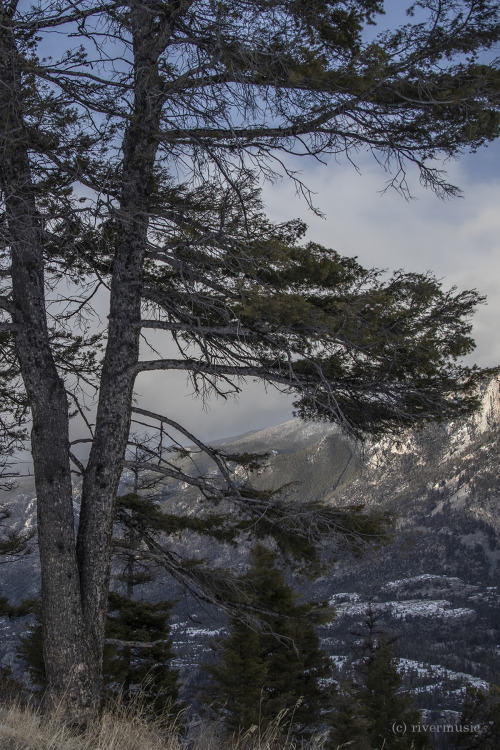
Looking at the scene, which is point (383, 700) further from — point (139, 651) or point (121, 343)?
point (121, 343)

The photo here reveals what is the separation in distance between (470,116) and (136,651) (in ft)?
61.7

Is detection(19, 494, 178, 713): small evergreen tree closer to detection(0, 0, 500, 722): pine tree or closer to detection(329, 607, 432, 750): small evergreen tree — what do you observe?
detection(329, 607, 432, 750): small evergreen tree

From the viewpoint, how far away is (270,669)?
20.1m

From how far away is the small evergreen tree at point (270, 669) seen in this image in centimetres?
1631

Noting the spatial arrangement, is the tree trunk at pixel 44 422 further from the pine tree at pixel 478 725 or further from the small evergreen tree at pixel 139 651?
the pine tree at pixel 478 725

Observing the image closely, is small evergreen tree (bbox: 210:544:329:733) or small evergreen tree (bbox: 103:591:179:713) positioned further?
small evergreen tree (bbox: 103:591:179:713)

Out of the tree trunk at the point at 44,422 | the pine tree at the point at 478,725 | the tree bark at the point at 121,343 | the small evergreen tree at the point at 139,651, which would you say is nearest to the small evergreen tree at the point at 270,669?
the small evergreen tree at the point at 139,651

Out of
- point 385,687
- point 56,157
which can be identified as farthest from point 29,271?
point 385,687

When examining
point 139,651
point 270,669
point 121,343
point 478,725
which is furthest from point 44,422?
Result: point 478,725

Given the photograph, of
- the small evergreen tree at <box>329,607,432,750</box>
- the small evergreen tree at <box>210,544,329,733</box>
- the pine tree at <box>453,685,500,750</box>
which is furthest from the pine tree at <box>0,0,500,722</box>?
the pine tree at <box>453,685,500,750</box>

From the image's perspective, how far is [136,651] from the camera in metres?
19.2

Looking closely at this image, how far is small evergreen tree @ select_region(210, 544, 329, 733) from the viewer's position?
16.3 metres

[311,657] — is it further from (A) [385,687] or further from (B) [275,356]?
(B) [275,356]

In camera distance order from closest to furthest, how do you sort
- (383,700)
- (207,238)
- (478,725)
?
(207,238)
(383,700)
(478,725)
